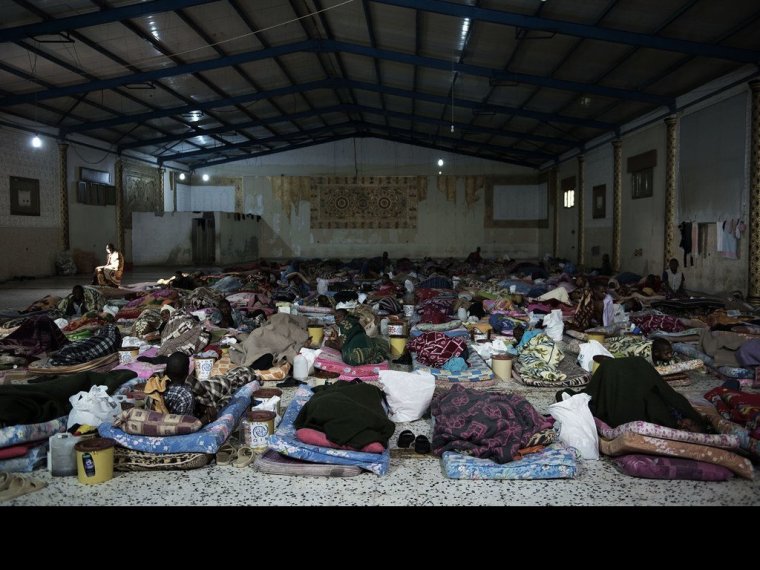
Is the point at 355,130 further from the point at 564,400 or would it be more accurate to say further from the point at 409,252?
the point at 564,400

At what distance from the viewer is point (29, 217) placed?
13789mm

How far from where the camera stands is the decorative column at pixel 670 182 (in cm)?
1159

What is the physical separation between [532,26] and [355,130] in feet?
45.3

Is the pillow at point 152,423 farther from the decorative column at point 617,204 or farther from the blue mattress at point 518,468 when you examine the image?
the decorative column at point 617,204

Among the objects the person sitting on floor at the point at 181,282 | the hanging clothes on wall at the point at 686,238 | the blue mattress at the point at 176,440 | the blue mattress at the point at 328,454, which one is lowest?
the blue mattress at the point at 328,454

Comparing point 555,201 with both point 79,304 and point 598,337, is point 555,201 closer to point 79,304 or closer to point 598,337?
point 598,337

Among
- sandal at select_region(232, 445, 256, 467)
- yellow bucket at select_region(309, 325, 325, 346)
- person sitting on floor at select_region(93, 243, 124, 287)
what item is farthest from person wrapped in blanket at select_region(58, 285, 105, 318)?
sandal at select_region(232, 445, 256, 467)

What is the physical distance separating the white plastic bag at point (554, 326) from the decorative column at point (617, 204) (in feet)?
26.8

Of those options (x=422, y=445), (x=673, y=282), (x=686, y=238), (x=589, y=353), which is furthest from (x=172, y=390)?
(x=686, y=238)

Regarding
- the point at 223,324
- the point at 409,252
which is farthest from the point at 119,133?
the point at 223,324

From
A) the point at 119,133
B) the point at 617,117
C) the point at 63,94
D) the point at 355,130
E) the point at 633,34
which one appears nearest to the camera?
the point at 633,34

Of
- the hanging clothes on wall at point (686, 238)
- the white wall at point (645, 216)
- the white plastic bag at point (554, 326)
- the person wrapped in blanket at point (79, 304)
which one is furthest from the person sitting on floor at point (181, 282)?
the white wall at point (645, 216)

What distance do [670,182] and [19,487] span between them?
1166 cm

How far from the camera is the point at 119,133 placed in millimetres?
16844
